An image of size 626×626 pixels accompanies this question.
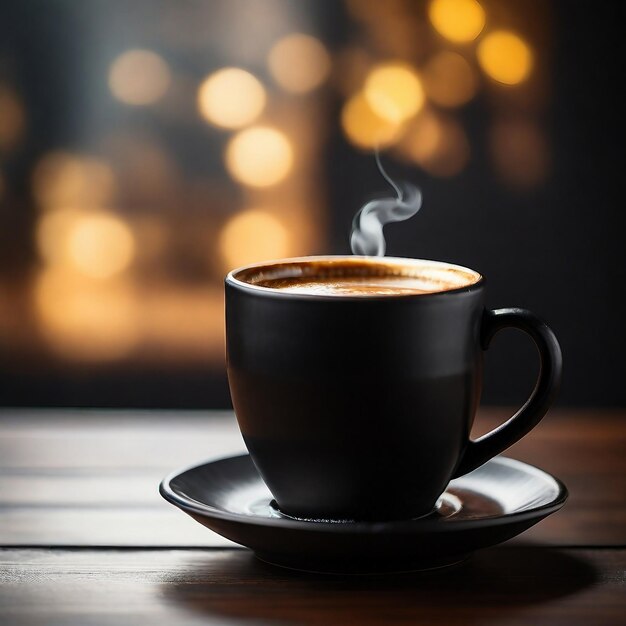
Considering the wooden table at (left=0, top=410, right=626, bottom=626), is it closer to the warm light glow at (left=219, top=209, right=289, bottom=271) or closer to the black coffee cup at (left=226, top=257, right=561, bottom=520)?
the black coffee cup at (left=226, top=257, right=561, bottom=520)

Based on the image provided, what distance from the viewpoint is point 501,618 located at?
0.46 m

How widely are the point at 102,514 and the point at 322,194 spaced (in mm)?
1383

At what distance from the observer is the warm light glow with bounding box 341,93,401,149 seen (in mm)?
1937

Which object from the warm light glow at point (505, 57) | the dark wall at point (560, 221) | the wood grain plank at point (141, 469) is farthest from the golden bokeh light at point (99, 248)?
the wood grain plank at point (141, 469)

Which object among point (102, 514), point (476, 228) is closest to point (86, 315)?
point (476, 228)

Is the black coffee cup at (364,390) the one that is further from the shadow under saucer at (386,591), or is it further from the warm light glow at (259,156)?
the warm light glow at (259,156)

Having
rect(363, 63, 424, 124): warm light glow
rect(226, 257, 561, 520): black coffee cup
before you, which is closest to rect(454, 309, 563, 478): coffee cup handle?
rect(226, 257, 561, 520): black coffee cup

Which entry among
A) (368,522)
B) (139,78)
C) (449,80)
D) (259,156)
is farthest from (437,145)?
(368,522)

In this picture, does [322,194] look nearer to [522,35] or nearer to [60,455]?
[522,35]

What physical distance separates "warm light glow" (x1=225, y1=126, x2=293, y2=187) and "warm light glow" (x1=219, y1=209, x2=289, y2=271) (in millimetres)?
65

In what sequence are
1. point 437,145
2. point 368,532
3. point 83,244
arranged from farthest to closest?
point 83,244 < point 437,145 < point 368,532

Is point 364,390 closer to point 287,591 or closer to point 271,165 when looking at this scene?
point 287,591

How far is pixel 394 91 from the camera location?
198 centimetres

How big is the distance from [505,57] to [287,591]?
1.62m
